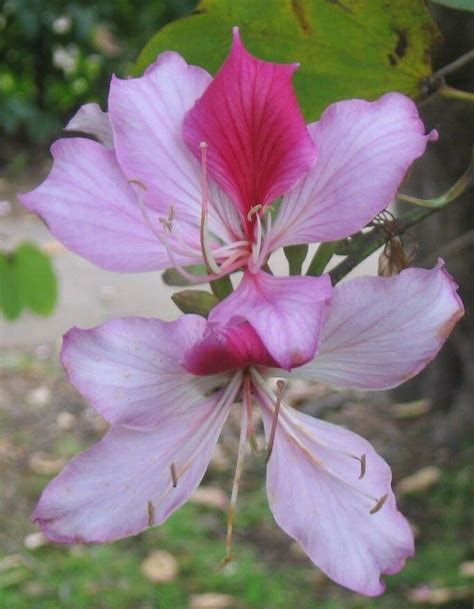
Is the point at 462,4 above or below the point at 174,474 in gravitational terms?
above

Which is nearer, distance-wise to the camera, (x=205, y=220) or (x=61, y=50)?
(x=205, y=220)

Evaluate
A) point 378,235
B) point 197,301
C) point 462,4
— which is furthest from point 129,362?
point 462,4

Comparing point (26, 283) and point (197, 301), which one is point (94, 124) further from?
point (26, 283)

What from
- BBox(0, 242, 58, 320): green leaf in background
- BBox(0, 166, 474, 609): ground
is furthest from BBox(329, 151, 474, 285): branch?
BBox(0, 166, 474, 609): ground

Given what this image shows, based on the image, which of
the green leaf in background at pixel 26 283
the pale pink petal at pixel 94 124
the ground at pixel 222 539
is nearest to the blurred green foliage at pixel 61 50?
the ground at pixel 222 539

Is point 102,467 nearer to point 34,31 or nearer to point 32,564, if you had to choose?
point 32,564

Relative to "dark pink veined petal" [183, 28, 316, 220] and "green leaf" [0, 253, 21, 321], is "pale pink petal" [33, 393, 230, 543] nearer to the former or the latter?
"dark pink veined petal" [183, 28, 316, 220]

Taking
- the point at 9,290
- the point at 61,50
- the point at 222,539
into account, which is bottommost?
the point at 222,539
